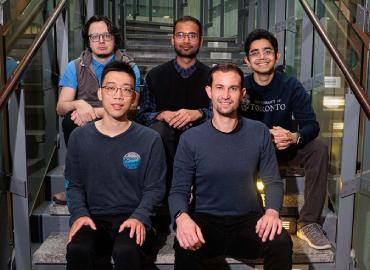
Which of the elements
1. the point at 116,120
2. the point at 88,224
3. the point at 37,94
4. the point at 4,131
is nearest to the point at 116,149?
the point at 116,120

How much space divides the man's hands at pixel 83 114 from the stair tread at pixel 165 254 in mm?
634

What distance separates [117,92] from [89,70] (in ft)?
2.52

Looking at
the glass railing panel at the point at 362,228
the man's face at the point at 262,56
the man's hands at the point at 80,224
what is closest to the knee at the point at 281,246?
the glass railing panel at the point at 362,228

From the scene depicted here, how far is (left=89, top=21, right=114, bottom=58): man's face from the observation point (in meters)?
2.65

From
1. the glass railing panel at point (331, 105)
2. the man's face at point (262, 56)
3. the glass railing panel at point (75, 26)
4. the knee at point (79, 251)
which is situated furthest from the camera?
the glass railing panel at point (75, 26)

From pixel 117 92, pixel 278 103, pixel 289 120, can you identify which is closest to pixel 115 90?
pixel 117 92

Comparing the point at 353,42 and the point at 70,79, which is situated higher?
the point at 353,42

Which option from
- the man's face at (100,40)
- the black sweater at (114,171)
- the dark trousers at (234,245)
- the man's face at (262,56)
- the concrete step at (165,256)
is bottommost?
the concrete step at (165,256)

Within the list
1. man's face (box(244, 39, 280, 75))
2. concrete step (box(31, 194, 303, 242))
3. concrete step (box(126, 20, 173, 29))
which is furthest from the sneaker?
concrete step (box(126, 20, 173, 29))

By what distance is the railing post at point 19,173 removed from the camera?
2.17 m

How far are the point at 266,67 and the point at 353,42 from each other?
50cm

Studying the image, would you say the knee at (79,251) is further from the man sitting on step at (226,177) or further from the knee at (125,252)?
the man sitting on step at (226,177)

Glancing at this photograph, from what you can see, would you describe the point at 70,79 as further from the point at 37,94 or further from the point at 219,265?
the point at 219,265

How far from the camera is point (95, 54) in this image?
2723 mm
